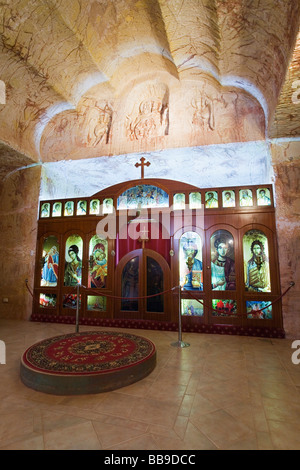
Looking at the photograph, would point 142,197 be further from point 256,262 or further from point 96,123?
point 256,262

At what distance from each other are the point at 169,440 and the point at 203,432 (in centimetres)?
39

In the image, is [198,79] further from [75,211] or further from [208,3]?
[75,211]

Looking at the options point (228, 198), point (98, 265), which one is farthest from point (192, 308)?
point (228, 198)

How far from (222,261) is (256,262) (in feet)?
3.00

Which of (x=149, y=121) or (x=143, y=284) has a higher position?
(x=149, y=121)

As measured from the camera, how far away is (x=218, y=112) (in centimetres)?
844

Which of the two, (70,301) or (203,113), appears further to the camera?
(203,113)

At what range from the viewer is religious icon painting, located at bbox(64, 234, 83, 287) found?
835 centimetres

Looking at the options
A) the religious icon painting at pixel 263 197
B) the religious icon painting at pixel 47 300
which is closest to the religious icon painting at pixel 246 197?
the religious icon painting at pixel 263 197

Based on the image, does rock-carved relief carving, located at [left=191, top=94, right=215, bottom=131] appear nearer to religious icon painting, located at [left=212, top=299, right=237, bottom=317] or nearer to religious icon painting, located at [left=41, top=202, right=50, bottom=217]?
religious icon painting, located at [left=212, top=299, right=237, bottom=317]

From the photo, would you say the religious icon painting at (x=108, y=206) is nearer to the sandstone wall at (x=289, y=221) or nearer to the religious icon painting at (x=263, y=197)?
the religious icon painting at (x=263, y=197)

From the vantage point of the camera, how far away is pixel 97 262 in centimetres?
820

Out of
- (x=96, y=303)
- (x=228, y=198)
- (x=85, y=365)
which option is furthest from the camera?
(x=96, y=303)

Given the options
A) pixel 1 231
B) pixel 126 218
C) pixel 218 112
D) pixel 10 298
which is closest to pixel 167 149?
pixel 218 112
